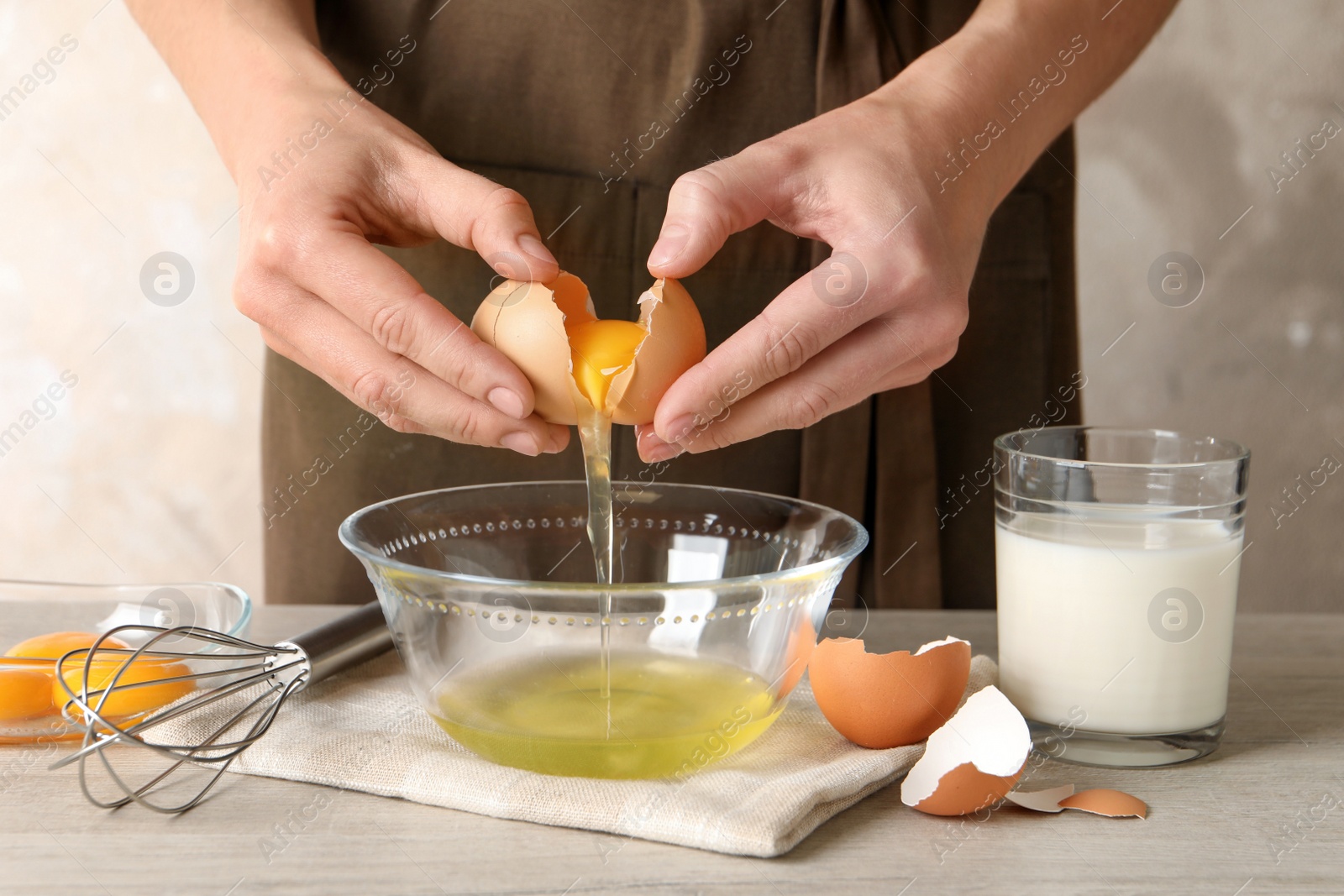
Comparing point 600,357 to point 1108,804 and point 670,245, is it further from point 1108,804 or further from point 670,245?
point 1108,804

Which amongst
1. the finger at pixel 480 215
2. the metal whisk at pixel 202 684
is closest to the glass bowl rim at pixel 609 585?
the metal whisk at pixel 202 684

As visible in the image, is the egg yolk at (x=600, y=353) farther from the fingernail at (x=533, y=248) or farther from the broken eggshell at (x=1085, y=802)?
the broken eggshell at (x=1085, y=802)

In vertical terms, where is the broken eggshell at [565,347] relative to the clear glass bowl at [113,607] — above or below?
above

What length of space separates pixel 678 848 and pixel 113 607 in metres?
0.61

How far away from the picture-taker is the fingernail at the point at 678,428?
2.55ft

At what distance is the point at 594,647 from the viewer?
786mm

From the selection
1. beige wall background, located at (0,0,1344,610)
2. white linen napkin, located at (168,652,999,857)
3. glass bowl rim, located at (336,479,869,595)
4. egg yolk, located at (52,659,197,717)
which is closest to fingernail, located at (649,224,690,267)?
glass bowl rim, located at (336,479,869,595)

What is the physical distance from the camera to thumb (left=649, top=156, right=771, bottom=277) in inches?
29.4

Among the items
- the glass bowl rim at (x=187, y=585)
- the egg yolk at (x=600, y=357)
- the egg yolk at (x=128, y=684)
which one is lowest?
the egg yolk at (x=128, y=684)

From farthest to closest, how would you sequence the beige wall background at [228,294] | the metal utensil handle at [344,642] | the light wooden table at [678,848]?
1. the beige wall background at [228,294]
2. the metal utensil handle at [344,642]
3. the light wooden table at [678,848]

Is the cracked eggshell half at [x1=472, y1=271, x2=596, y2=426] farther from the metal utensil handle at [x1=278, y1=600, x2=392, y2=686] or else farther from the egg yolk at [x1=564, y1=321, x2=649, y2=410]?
the metal utensil handle at [x1=278, y1=600, x2=392, y2=686]

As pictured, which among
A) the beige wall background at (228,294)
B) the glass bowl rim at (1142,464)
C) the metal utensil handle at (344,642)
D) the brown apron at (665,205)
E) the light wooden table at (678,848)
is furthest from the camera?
the beige wall background at (228,294)

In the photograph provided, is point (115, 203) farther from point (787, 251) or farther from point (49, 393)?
point (787, 251)

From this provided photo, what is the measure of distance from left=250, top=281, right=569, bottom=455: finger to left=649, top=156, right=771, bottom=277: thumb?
16 centimetres
